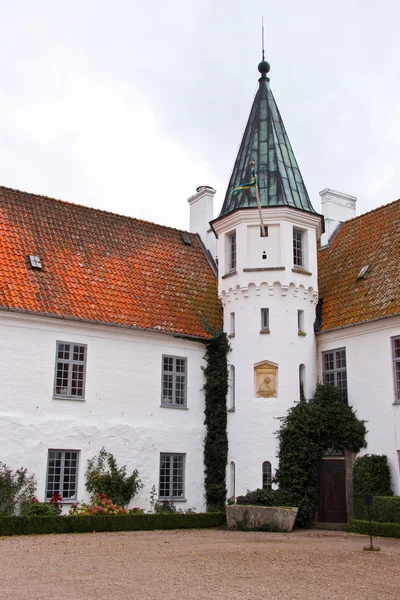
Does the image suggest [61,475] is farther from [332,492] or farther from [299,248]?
[299,248]

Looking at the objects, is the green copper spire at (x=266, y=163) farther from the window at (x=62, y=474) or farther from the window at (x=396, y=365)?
the window at (x=62, y=474)

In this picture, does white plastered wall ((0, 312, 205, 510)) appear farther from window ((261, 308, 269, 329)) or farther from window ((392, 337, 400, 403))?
window ((392, 337, 400, 403))

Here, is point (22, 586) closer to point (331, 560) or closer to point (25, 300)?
point (331, 560)

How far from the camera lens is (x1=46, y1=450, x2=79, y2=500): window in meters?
19.7

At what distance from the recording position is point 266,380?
22.0m

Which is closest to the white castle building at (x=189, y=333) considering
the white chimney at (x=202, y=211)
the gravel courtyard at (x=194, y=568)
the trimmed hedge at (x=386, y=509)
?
the trimmed hedge at (x=386, y=509)


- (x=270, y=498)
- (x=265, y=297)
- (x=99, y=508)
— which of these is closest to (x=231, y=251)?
(x=265, y=297)

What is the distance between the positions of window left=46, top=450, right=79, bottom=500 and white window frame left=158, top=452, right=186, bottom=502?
303cm

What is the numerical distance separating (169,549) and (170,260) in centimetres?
1375

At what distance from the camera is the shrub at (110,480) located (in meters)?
20.2

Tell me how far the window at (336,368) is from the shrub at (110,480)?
7.00 metres

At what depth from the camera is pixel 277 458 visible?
21094mm

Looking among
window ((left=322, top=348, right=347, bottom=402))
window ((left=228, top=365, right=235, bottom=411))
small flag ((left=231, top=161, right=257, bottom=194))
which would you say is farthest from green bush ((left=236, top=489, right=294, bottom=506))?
small flag ((left=231, top=161, right=257, bottom=194))

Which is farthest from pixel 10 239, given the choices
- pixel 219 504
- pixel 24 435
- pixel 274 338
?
pixel 219 504
